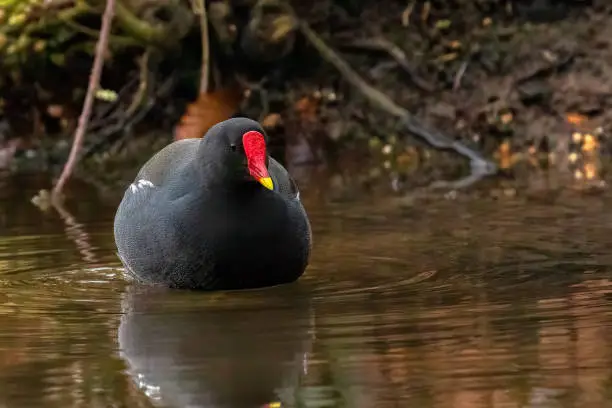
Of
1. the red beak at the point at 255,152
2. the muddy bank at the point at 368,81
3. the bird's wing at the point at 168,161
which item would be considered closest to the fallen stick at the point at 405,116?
the muddy bank at the point at 368,81

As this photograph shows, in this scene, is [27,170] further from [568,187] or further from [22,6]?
[568,187]

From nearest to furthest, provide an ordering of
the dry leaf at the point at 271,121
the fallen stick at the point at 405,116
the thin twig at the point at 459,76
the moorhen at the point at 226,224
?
the moorhen at the point at 226,224, the fallen stick at the point at 405,116, the dry leaf at the point at 271,121, the thin twig at the point at 459,76

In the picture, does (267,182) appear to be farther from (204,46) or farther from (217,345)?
(204,46)

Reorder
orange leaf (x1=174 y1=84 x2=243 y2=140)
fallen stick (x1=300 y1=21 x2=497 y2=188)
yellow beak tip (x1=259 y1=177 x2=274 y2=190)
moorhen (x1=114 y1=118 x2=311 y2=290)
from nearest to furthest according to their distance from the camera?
1. yellow beak tip (x1=259 y1=177 x2=274 y2=190)
2. moorhen (x1=114 y1=118 x2=311 y2=290)
3. orange leaf (x1=174 y1=84 x2=243 y2=140)
4. fallen stick (x1=300 y1=21 x2=497 y2=188)

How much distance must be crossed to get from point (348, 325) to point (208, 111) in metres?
4.77

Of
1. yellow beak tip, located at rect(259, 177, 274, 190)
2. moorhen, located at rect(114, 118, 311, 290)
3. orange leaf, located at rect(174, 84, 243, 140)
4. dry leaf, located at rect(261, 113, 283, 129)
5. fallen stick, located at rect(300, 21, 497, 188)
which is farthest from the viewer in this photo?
dry leaf, located at rect(261, 113, 283, 129)

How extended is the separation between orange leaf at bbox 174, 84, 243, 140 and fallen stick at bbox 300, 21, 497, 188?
2.19 ft

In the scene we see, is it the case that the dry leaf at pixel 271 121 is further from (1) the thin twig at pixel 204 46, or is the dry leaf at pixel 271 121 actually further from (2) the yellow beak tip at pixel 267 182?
(2) the yellow beak tip at pixel 267 182

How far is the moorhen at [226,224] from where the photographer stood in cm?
473

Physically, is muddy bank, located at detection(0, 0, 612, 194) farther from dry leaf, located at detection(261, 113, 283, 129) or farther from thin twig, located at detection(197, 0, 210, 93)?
thin twig, located at detection(197, 0, 210, 93)

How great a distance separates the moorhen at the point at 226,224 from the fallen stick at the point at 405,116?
3191 millimetres

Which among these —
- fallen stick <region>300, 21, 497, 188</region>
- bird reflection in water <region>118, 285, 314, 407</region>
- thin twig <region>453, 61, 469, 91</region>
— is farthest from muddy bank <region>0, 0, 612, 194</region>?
bird reflection in water <region>118, 285, 314, 407</region>

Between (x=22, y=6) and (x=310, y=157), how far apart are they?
88.0 inches

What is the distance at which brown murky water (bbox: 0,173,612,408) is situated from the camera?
130 inches
